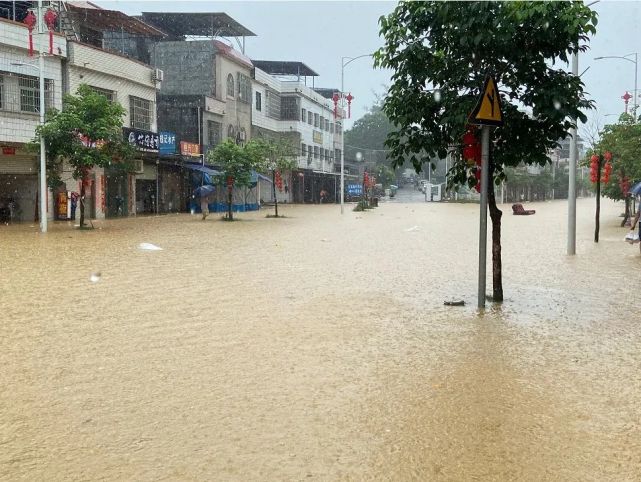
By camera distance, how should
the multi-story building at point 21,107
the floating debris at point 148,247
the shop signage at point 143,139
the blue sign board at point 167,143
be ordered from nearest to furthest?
the floating debris at point 148,247 < the multi-story building at point 21,107 < the shop signage at point 143,139 < the blue sign board at point 167,143

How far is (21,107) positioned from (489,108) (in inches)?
934

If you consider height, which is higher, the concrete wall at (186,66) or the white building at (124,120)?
the concrete wall at (186,66)

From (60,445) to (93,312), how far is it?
4835 millimetres

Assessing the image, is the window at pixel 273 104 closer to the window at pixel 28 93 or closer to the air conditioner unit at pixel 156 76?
the air conditioner unit at pixel 156 76

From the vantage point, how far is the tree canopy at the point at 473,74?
28.3ft

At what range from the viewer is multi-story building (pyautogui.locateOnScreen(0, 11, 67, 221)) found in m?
26.3

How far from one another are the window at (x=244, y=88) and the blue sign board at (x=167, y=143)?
13700 mm

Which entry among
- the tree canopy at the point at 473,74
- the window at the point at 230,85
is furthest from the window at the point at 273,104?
the tree canopy at the point at 473,74

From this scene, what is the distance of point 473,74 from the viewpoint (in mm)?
9289

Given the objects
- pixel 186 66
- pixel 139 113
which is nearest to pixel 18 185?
pixel 139 113

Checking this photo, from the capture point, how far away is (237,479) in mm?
3748

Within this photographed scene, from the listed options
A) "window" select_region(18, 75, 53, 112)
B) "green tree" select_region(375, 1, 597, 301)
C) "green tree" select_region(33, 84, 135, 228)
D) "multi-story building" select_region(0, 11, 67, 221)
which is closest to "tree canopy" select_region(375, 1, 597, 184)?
"green tree" select_region(375, 1, 597, 301)

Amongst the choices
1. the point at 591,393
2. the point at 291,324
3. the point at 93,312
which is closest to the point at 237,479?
the point at 591,393

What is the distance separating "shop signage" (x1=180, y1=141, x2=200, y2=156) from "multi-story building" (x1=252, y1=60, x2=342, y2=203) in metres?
11.7
